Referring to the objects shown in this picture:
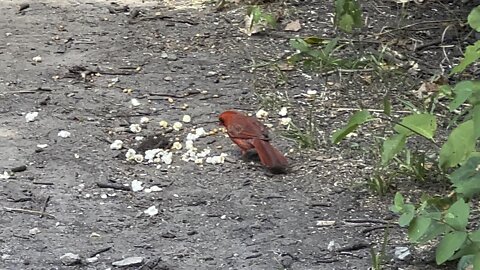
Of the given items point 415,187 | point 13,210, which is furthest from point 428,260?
point 13,210

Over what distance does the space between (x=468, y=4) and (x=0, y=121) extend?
8.96 ft

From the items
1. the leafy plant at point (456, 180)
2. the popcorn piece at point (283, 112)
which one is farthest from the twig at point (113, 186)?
the leafy plant at point (456, 180)

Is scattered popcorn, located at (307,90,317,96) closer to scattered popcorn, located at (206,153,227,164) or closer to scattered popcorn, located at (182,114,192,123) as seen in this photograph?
scattered popcorn, located at (182,114,192,123)

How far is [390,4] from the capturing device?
18.0ft

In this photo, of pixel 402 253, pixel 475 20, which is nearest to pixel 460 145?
pixel 475 20

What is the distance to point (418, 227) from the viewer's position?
2393 millimetres

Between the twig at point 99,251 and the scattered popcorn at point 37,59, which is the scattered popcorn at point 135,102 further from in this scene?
the twig at point 99,251

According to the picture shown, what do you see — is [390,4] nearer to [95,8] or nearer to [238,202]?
[95,8]

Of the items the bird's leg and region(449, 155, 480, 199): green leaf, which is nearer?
region(449, 155, 480, 199): green leaf

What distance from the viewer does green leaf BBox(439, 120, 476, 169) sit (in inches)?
94.1

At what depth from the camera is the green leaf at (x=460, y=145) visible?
7.84ft

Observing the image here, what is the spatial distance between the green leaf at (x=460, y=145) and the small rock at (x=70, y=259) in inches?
48.9

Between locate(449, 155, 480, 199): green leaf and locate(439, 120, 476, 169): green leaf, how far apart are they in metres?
0.13

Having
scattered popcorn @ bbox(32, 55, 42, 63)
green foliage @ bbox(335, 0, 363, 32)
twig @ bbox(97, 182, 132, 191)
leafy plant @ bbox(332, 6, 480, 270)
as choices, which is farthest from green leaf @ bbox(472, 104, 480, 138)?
scattered popcorn @ bbox(32, 55, 42, 63)
